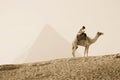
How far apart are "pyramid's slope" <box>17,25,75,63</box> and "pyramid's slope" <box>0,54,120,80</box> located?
131 feet

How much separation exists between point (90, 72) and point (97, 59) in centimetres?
129

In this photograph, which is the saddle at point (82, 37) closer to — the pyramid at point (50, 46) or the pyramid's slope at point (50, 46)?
the pyramid at point (50, 46)

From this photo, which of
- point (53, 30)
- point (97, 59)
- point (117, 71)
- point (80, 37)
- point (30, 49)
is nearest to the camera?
point (117, 71)

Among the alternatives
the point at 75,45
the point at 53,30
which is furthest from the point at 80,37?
the point at 53,30

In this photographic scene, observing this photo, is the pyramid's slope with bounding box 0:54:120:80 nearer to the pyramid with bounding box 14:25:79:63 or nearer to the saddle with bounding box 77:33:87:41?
the saddle with bounding box 77:33:87:41

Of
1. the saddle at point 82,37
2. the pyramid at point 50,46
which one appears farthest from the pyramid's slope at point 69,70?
the pyramid at point 50,46

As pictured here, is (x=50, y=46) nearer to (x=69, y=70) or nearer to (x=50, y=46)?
(x=50, y=46)

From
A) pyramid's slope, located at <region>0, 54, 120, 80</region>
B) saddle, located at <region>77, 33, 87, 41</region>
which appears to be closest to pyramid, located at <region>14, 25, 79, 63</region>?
saddle, located at <region>77, 33, 87, 41</region>

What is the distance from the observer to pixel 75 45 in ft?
41.9

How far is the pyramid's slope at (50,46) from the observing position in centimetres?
5184

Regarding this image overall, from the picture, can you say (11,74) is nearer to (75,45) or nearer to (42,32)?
(75,45)

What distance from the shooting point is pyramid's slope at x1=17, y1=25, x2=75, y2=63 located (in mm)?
51844

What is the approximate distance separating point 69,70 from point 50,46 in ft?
145

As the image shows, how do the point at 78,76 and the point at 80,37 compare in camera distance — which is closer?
the point at 78,76
